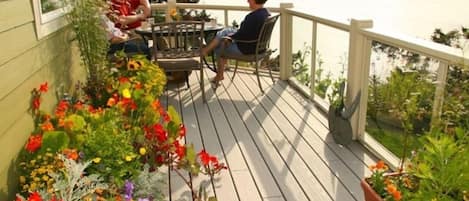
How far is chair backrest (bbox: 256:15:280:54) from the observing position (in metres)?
4.69

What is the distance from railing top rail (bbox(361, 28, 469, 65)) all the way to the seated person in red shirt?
254 centimetres

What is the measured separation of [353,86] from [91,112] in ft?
6.67

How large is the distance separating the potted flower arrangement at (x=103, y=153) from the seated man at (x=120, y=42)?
973 millimetres

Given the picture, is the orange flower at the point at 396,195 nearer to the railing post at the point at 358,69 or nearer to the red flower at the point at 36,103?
the railing post at the point at 358,69

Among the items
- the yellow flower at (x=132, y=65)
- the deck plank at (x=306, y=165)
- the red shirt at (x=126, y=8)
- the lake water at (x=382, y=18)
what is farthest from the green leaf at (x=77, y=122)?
the red shirt at (x=126, y=8)

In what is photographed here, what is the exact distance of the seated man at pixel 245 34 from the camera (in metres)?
4.70

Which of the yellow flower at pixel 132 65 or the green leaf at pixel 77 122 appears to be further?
the yellow flower at pixel 132 65

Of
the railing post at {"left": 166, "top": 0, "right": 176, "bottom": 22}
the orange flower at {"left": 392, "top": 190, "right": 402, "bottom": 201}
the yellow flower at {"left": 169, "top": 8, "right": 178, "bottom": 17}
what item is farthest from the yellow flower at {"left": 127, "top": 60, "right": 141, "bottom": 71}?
the railing post at {"left": 166, "top": 0, "right": 176, "bottom": 22}

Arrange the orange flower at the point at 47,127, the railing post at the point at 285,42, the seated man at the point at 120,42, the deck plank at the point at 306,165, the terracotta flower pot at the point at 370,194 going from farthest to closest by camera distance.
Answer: the railing post at the point at 285,42 < the seated man at the point at 120,42 < the deck plank at the point at 306,165 < the orange flower at the point at 47,127 < the terracotta flower pot at the point at 370,194

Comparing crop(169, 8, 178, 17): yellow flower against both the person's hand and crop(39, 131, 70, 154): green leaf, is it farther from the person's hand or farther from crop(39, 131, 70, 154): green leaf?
crop(39, 131, 70, 154): green leaf

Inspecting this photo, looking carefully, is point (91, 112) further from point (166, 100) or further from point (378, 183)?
point (166, 100)

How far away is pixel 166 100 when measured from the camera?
4715 millimetres

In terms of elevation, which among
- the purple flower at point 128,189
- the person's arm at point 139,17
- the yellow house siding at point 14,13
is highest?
the yellow house siding at point 14,13

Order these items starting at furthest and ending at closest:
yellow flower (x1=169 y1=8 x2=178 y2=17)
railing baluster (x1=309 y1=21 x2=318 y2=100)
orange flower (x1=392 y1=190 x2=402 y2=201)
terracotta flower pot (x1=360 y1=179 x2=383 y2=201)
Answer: yellow flower (x1=169 y1=8 x2=178 y2=17) < railing baluster (x1=309 y1=21 x2=318 y2=100) < terracotta flower pot (x1=360 y1=179 x2=383 y2=201) < orange flower (x1=392 y1=190 x2=402 y2=201)
